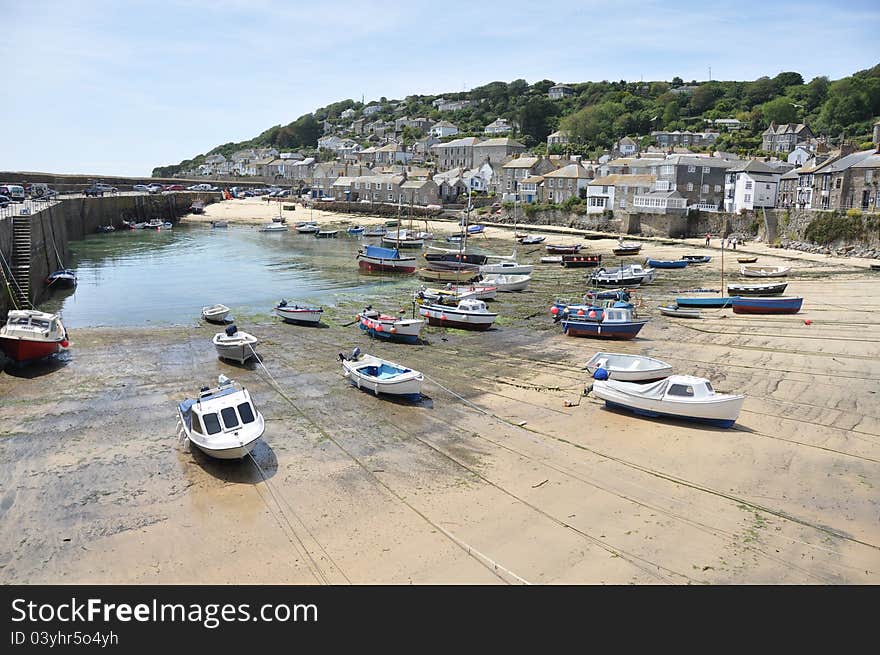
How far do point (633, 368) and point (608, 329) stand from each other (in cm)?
735

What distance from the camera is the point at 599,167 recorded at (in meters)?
89.5

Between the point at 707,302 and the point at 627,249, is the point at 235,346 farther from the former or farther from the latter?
the point at 627,249

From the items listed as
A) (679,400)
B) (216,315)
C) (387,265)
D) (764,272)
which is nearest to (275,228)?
(387,265)

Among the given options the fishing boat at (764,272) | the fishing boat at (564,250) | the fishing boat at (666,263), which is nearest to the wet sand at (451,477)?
the fishing boat at (764,272)

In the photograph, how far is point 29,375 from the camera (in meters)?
22.9

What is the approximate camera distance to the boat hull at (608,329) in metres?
28.5

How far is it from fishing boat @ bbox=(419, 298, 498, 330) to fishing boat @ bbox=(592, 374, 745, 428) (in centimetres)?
1181

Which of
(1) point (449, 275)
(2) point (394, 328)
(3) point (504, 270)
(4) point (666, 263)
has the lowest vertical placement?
(1) point (449, 275)

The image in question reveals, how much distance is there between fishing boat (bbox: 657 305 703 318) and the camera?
32531 mm

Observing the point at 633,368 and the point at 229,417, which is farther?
the point at 633,368

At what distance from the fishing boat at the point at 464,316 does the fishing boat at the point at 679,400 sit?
1181 cm

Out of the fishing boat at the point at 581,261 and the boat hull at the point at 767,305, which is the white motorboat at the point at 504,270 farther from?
the boat hull at the point at 767,305

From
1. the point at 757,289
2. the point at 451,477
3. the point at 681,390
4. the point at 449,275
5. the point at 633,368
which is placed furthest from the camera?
the point at 449,275

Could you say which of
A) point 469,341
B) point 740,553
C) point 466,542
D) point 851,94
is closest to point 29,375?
point 469,341
